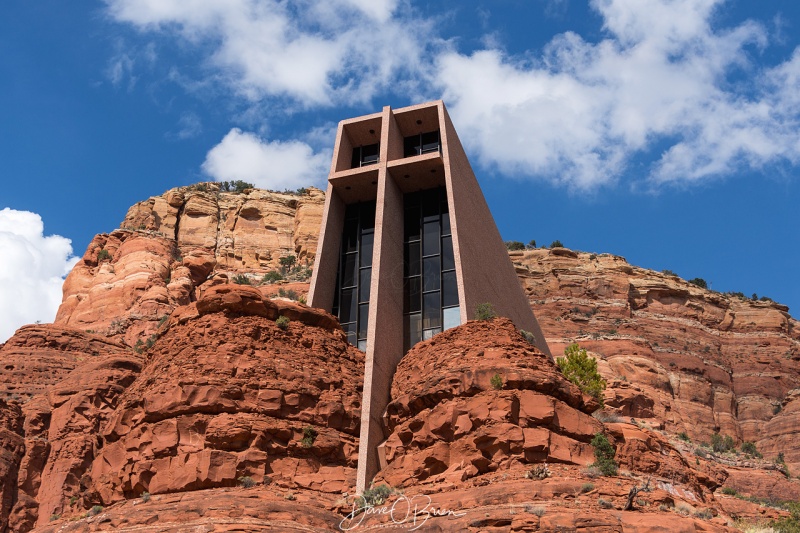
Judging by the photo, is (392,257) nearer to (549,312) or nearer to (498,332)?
(498,332)

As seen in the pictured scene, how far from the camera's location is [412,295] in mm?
35156

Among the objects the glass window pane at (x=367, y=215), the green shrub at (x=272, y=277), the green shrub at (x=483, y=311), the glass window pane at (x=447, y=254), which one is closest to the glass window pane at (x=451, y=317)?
the green shrub at (x=483, y=311)

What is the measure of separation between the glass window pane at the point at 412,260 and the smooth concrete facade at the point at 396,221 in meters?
0.36

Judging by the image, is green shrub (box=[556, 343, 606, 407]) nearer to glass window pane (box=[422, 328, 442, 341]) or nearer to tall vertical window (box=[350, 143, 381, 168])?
glass window pane (box=[422, 328, 442, 341])

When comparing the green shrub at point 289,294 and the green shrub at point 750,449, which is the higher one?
the green shrub at point 289,294

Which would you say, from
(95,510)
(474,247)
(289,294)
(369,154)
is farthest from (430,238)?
(289,294)

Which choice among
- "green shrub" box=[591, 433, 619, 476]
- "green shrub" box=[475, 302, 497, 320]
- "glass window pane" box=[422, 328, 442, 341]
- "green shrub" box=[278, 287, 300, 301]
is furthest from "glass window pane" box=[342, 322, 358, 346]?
"green shrub" box=[278, 287, 300, 301]

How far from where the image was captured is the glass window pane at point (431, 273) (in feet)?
115

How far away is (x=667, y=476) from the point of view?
25500mm

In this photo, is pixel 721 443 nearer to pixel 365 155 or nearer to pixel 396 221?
pixel 365 155

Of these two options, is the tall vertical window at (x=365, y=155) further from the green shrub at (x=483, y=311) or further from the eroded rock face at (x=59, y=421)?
the eroded rock face at (x=59, y=421)

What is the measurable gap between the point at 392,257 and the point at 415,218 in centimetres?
274

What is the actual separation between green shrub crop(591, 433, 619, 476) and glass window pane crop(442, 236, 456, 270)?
457 inches

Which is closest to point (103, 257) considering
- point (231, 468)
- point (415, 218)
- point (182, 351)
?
point (415, 218)
